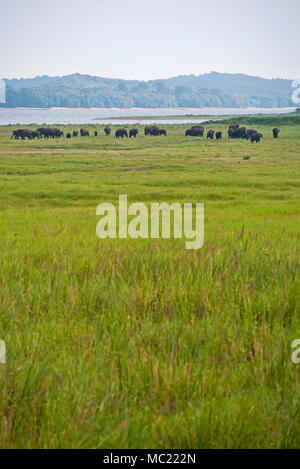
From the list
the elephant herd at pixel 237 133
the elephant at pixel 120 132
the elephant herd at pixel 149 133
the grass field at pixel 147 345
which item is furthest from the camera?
the elephant at pixel 120 132

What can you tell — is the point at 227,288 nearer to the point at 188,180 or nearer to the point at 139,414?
the point at 139,414

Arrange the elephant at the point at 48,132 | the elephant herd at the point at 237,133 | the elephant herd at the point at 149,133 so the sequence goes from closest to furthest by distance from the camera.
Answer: the elephant herd at the point at 237,133 < the elephant herd at the point at 149,133 < the elephant at the point at 48,132

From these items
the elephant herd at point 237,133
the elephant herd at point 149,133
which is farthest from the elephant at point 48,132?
the elephant herd at point 237,133

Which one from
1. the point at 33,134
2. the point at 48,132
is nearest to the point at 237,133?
the point at 48,132

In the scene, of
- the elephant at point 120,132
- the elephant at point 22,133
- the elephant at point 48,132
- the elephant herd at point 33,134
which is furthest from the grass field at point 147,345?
the elephant at point 120,132

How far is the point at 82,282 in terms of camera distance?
23.9 ft

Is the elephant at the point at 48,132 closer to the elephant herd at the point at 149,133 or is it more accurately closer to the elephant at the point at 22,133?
the elephant herd at the point at 149,133

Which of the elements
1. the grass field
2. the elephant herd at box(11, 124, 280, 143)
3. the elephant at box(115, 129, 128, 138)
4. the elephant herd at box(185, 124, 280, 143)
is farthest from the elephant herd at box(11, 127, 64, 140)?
the grass field

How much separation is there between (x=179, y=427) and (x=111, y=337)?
169 centimetres

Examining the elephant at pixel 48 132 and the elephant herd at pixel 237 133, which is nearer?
the elephant herd at pixel 237 133

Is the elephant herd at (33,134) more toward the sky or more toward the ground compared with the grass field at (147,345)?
more toward the sky

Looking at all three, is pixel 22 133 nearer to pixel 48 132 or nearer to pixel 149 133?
pixel 48 132

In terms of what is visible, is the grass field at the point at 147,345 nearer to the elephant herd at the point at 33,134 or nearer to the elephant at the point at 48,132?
the elephant herd at the point at 33,134

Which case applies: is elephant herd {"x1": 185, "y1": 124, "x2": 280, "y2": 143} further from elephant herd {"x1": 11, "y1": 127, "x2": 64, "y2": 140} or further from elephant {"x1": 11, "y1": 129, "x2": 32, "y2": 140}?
elephant {"x1": 11, "y1": 129, "x2": 32, "y2": 140}
